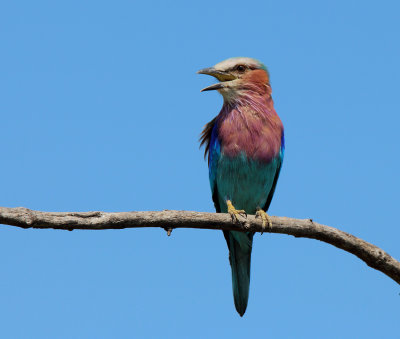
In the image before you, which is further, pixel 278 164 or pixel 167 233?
pixel 278 164

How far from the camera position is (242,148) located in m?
7.07

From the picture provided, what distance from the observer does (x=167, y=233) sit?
5.18m

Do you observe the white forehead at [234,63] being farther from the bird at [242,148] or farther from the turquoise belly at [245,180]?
the turquoise belly at [245,180]

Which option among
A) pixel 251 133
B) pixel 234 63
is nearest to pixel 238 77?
pixel 234 63

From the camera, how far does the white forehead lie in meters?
7.56

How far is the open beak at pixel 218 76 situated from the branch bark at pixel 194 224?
6.36 ft

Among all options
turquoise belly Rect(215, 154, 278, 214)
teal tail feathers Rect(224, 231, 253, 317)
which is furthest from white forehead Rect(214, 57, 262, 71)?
teal tail feathers Rect(224, 231, 253, 317)

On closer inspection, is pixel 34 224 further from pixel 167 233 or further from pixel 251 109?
pixel 251 109

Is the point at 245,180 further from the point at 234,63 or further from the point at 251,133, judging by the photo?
the point at 234,63

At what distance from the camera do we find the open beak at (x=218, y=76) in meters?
7.46

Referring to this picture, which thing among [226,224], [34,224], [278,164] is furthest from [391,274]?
[34,224]

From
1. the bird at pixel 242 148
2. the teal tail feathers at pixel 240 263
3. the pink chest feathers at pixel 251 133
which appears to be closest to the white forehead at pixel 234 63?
the bird at pixel 242 148

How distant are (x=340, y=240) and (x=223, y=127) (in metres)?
2.23

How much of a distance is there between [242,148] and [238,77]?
41.0 inches
